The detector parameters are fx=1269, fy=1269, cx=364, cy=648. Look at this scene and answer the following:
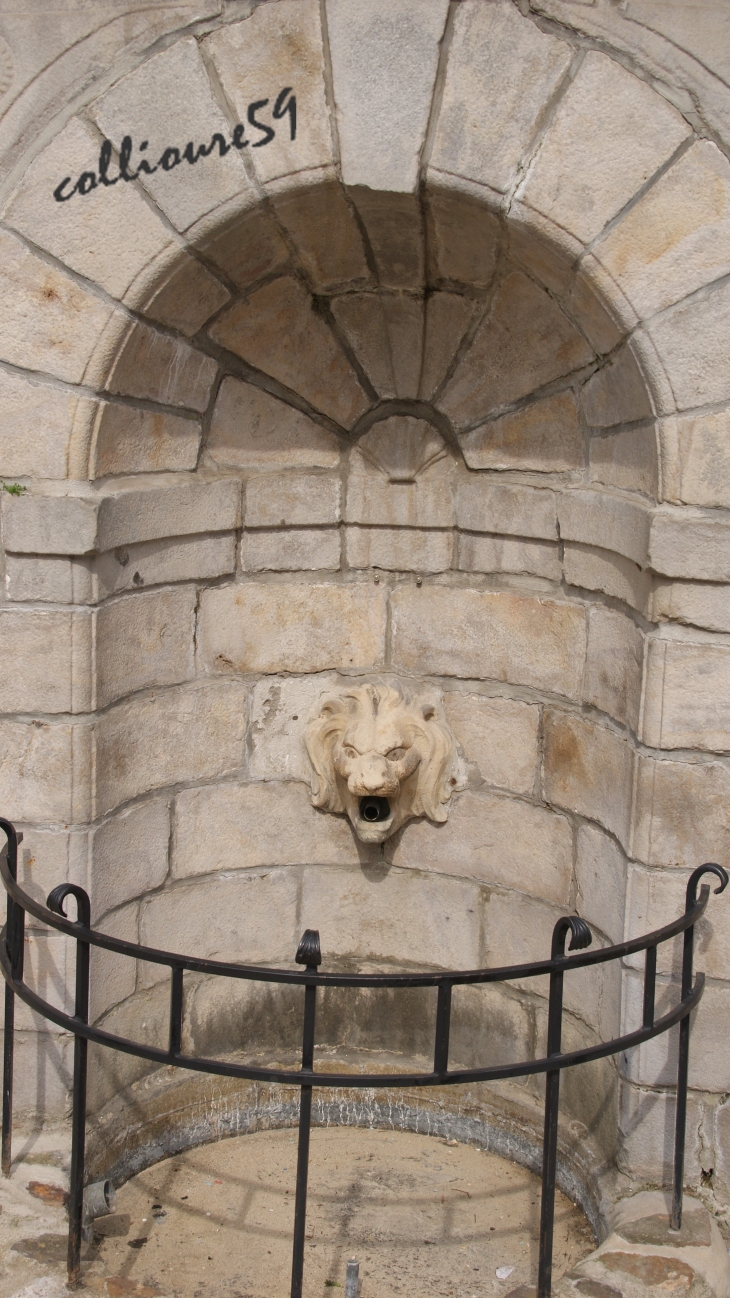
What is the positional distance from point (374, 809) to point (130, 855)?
721 mm

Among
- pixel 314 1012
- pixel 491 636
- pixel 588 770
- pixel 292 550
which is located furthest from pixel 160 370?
pixel 314 1012

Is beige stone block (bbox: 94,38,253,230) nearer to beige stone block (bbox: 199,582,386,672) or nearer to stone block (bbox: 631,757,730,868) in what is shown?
beige stone block (bbox: 199,582,386,672)

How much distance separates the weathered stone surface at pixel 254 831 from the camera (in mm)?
3707

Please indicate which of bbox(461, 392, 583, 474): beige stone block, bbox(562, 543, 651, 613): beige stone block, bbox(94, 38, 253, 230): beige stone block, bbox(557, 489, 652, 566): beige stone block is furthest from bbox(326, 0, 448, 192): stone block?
bbox(562, 543, 651, 613): beige stone block

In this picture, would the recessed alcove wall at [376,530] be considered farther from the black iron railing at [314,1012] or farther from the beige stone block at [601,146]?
the black iron railing at [314,1012]

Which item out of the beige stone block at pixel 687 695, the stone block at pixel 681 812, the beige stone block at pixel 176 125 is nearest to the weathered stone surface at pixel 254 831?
the stone block at pixel 681 812

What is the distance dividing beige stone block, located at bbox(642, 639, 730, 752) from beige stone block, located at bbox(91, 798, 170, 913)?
142 centimetres

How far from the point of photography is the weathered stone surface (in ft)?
12.2

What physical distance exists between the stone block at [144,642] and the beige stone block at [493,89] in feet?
4.47

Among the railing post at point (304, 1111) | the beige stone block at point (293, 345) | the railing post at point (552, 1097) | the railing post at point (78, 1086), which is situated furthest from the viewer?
the beige stone block at point (293, 345)

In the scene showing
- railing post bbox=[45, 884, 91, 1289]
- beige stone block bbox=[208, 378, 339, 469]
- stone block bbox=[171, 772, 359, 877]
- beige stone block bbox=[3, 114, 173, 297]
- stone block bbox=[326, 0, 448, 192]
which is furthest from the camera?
stone block bbox=[171, 772, 359, 877]

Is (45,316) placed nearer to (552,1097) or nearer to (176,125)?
(176,125)

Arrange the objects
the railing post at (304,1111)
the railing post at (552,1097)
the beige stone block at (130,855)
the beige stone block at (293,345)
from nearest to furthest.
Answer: the railing post at (304,1111), the railing post at (552,1097), the beige stone block at (130,855), the beige stone block at (293,345)

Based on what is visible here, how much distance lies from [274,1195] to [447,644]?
5.28ft
